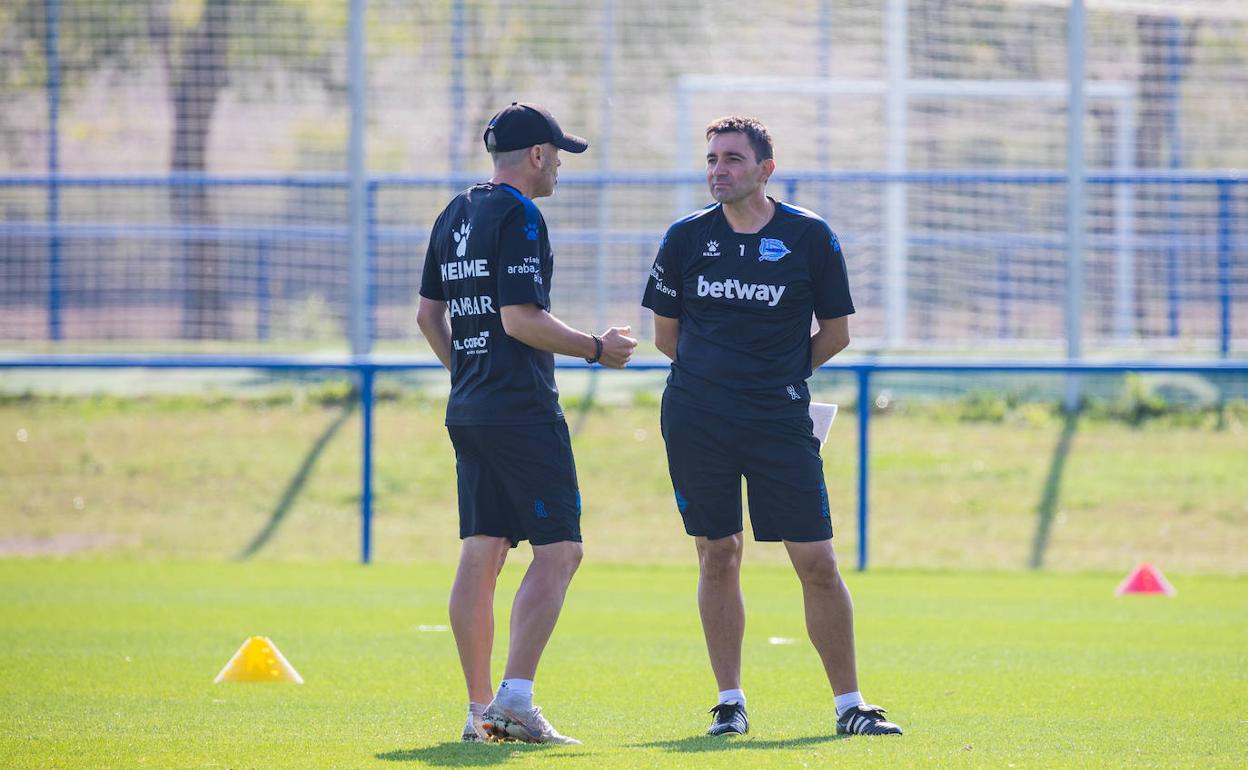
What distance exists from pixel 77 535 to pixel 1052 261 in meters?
9.75

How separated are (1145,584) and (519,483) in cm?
587

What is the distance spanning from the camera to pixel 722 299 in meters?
5.73

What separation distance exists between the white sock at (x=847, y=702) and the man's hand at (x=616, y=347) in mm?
1327

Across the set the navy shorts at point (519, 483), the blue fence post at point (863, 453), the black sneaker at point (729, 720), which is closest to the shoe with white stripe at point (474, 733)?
the navy shorts at point (519, 483)

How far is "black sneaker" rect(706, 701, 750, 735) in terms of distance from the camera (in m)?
5.66

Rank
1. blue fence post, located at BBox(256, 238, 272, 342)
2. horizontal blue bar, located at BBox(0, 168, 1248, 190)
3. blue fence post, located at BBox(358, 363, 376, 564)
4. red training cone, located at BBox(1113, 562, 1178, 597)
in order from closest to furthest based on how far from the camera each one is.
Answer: red training cone, located at BBox(1113, 562, 1178, 597) < blue fence post, located at BBox(358, 363, 376, 564) < horizontal blue bar, located at BBox(0, 168, 1248, 190) < blue fence post, located at BBox(256, 238, 272, 342)

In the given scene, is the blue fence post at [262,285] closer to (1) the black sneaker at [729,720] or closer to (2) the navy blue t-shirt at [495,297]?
(2) the navy blue t-shirt at [495,297]

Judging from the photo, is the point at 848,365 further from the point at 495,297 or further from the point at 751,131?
the point at 495,297

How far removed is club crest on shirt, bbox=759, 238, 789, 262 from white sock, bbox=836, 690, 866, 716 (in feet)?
4.77

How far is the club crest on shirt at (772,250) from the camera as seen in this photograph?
5.67 meters

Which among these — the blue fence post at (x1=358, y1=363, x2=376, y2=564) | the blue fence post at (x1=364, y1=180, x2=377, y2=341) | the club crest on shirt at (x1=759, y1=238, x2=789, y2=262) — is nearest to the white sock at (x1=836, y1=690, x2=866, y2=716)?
the club crest on shirt at (x1=759, y1=238, x2=789, y2=262)

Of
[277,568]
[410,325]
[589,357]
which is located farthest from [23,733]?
[410,325]

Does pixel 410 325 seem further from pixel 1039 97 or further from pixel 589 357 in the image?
pixel 589 357

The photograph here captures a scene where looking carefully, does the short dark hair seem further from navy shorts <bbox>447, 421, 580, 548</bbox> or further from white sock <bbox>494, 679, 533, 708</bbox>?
white sock <bbox>494, 679, 533, 708</bbox>
